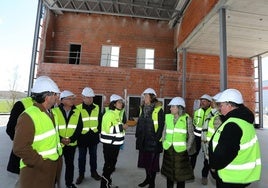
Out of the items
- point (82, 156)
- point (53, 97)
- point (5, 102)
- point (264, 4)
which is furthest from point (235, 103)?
point (5, 102)

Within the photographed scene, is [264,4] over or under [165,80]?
over

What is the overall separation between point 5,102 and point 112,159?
2301 centimetres

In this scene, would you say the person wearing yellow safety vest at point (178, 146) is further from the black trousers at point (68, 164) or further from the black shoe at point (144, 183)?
the black trousers at point (68, 164)

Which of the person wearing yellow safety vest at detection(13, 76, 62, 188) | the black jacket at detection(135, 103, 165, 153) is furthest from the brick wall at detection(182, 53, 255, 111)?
the person wearing yellow safety vest at detection(13, 76, 62, 188)

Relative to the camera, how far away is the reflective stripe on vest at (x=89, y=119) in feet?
12.5

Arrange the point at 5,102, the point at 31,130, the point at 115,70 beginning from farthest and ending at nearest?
the point at 5,102, the point at 115,70, the point at 31,130

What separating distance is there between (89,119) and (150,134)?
126 cm

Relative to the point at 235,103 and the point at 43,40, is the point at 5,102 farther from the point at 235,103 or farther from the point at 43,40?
the point at 235,103

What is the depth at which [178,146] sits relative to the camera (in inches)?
113

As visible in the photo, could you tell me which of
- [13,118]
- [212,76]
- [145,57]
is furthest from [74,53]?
[13,118]

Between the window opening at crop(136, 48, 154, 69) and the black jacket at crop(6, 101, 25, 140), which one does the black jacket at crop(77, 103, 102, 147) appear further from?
the window opening at crop(136, 48, 154, 69)

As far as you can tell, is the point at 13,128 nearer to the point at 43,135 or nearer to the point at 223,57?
the point at 43,135

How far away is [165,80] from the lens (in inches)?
426

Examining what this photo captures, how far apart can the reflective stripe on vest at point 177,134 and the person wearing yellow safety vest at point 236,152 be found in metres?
1.01
